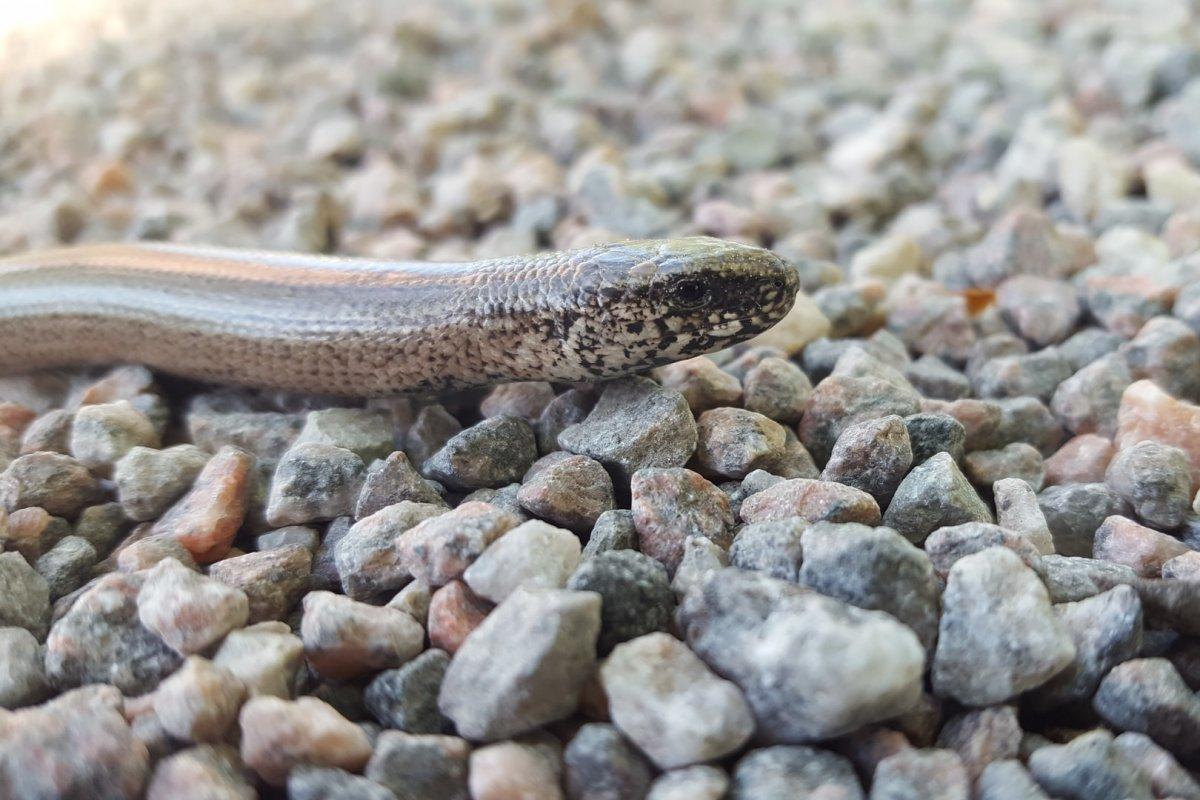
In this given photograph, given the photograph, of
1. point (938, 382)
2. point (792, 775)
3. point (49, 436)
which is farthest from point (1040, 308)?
point (49, 436)

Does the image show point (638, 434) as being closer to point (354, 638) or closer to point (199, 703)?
point (354, 638)

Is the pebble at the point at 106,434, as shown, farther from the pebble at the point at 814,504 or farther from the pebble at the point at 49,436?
the pebble at the point at 814,504

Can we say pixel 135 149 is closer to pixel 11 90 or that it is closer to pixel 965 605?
pixel 11 90

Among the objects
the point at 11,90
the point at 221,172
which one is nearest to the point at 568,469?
the point at 221,172

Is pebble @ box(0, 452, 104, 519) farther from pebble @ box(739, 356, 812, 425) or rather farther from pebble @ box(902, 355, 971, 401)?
pebble @ box(902, 355, 971, 401)

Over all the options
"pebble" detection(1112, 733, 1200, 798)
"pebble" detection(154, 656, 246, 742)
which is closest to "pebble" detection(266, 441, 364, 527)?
"pebble" detection(154, 656, 246, 742)

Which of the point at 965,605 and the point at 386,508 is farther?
the point at 386,508
